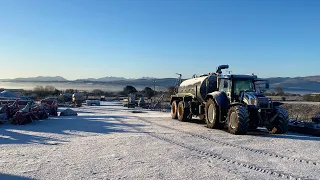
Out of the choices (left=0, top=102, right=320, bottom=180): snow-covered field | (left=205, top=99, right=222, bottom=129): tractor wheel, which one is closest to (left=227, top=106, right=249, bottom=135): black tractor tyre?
(left=0, top=102, right=320, bottom=180): snow-covered field

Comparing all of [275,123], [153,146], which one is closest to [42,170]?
[153,146]

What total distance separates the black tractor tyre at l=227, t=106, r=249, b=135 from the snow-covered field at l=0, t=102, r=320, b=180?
0.40 meters

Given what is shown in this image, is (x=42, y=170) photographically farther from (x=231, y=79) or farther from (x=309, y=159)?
(x=231, y=79)

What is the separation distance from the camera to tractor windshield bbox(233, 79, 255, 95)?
14744 mm

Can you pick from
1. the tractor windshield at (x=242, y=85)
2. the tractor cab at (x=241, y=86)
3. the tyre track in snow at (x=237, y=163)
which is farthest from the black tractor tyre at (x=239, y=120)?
the tyre track in snow at (x=237, y=163)

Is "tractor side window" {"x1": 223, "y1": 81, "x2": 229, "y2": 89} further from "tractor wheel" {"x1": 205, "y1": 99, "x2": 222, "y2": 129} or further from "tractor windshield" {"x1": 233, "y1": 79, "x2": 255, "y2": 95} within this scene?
"tractor wheel" {"x1": 205, "y1": 99, "x2": 222, "y2": 129}

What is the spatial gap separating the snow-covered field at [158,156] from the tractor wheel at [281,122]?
1.93 feet

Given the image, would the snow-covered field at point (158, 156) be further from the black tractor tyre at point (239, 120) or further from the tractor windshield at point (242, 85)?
the tractor windshield at point (242, 85)

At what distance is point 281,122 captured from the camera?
13.2 m

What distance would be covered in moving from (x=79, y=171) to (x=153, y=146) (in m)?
3.29

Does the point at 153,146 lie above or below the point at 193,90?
below

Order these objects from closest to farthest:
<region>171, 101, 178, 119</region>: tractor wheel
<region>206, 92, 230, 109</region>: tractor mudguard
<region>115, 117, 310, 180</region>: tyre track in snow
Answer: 1. <region>115, 117, 310, 180</region>: tyre track in snow
2. <region>206, 92, 230, 109</region>: tractor mudguard
3. <region>171, 101, 178, 119</region>: tractor wheel

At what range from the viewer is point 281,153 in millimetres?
9508

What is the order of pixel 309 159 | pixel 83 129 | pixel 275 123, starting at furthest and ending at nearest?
pixel 83 129, pixel 275 123, pixel 309 159
